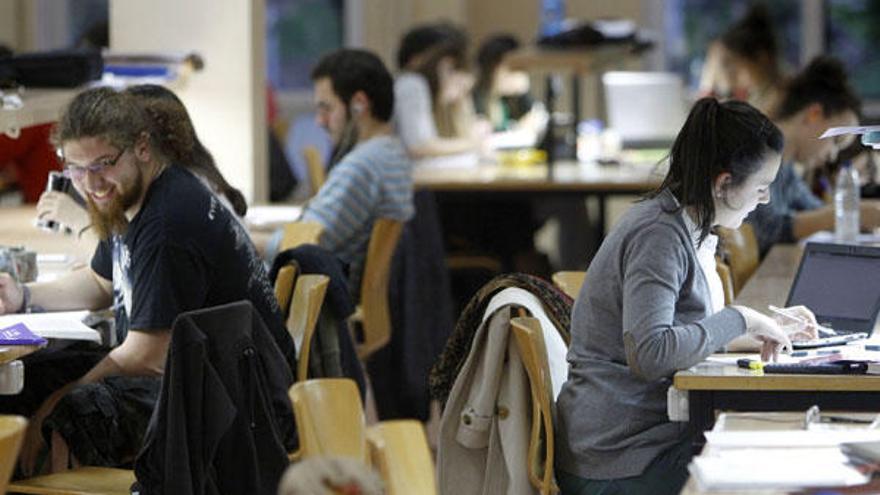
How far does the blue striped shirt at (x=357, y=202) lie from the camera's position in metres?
6.02

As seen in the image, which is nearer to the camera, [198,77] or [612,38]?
[198,77]

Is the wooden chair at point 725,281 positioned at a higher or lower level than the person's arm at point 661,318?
lower

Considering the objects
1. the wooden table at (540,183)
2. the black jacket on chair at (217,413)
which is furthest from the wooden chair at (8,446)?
the wooden table at (540,183)

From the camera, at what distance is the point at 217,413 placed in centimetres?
374

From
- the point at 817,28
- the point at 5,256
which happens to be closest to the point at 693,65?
the point at 817,28

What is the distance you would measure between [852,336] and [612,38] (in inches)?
200

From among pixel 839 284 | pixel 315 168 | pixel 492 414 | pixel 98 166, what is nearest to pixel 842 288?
pixel 839 284

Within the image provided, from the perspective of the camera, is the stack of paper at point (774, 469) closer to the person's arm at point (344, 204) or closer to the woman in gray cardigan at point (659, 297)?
the woman in gray cardigan at point (659, 297)

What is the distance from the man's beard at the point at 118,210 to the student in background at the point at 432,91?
14.0 feet

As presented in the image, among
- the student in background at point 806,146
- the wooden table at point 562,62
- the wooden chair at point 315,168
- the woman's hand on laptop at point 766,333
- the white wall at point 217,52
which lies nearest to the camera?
the woman's hand on laptop at point 766,333

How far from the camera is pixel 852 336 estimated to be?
4020 mm

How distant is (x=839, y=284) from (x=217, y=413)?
4.30 feet

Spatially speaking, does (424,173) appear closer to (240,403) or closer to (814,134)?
(814,134)

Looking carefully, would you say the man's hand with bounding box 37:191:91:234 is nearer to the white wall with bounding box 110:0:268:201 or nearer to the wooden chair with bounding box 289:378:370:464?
the white wall with bounding box 110:0:268:201
